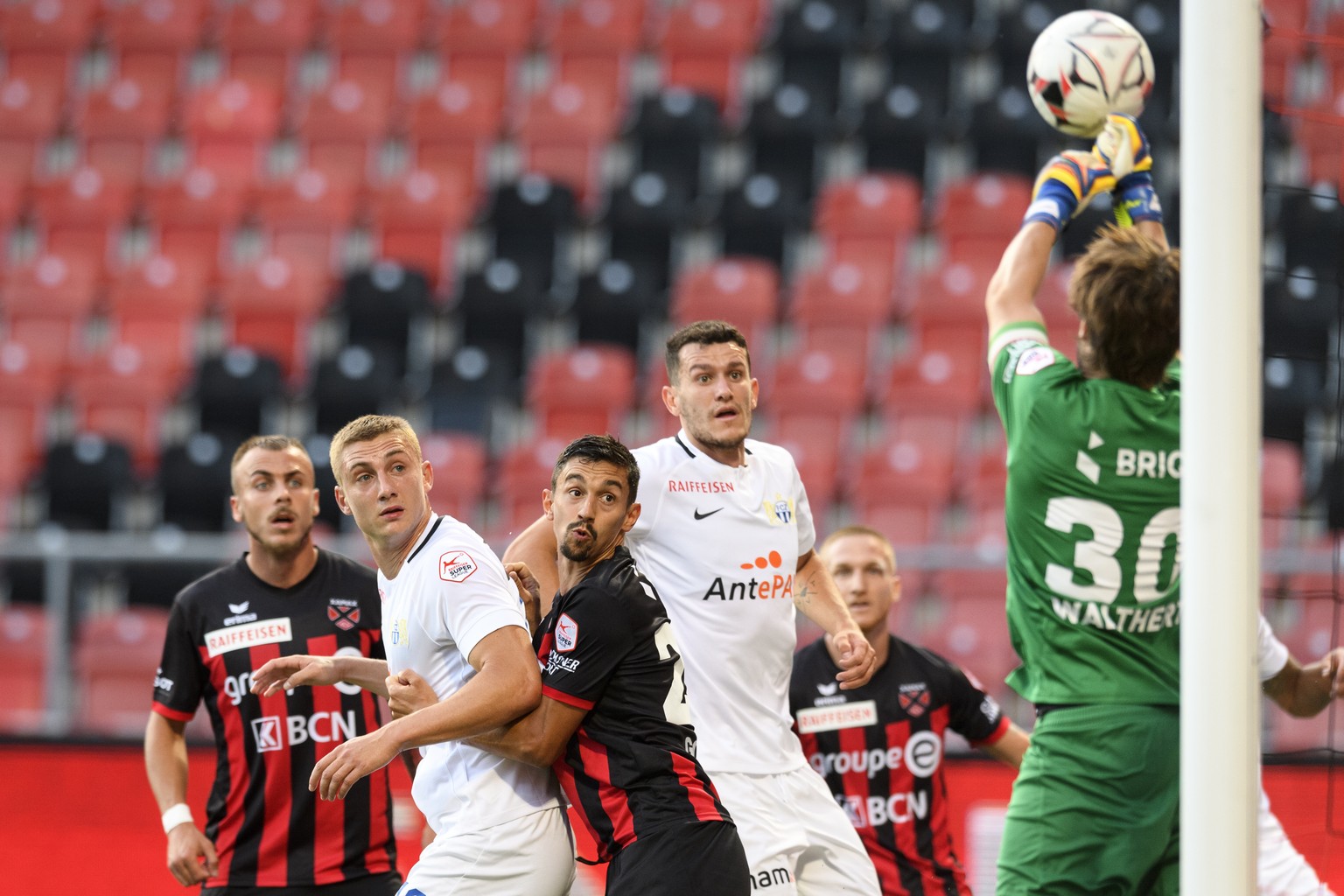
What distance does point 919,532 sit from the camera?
10.5 meters

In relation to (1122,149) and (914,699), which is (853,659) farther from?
(1122,149)

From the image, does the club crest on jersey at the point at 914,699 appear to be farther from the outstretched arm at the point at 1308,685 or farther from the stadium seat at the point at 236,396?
the stadium seat at the point at 236,396

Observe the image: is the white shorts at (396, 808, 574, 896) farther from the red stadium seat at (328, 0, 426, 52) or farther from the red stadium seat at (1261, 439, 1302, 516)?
the red stadium seat at (328, 0, 426, 52)

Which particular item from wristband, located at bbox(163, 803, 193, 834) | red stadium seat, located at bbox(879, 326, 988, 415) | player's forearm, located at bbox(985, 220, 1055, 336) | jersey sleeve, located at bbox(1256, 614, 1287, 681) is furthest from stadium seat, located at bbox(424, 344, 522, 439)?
player's forearm, located at bbox(985, 220, 1055, 336)

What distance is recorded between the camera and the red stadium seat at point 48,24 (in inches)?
613

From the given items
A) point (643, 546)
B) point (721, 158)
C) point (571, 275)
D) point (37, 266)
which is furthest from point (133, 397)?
point (643, 546)

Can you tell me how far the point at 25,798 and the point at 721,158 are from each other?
8.32 m

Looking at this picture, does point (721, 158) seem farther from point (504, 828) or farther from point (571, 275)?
point (504, 828)

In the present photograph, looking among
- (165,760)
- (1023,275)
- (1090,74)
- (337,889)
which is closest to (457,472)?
(165,760)

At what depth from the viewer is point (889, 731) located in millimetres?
5809

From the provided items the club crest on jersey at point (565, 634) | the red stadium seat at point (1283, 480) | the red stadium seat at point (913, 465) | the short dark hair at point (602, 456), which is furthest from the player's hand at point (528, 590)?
the red stadium seat at point (1283, 480)

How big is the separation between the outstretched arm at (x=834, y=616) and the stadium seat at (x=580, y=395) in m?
6.16

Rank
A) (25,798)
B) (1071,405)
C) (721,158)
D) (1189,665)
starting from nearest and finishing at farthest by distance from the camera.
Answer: (1189,665) → (1071,405) → (25,798) → (721,158)

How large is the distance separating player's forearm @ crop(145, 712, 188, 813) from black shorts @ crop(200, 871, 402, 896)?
0.37m
